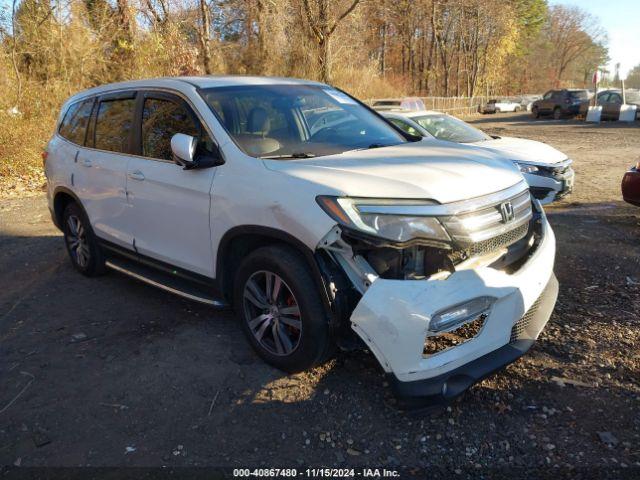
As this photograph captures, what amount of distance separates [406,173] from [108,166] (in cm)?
270

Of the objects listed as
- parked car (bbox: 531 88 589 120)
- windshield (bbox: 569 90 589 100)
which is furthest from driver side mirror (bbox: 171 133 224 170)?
windshield (bbox: 569 90 589 100)

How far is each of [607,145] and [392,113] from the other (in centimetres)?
1098

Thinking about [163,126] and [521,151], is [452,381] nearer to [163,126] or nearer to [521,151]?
[163,126]

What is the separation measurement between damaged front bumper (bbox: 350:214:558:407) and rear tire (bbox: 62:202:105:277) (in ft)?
11.0

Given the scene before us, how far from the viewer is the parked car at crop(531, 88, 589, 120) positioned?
29953mm

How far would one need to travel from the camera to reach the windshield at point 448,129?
825cm

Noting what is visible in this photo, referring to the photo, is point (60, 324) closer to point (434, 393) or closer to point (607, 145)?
point (434, 393)

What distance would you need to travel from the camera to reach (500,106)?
42031 millimetres

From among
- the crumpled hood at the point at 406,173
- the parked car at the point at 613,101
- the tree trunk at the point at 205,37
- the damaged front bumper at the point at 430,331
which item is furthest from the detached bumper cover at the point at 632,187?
the parked car at the point at 613,101

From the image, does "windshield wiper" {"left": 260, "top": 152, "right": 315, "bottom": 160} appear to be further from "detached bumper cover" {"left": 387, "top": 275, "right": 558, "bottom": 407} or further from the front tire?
"detached bumper cover" {"left": 387, "top": 275, "right": 558, "bottom": 407}

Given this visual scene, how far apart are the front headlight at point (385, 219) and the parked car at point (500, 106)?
42.6 metres

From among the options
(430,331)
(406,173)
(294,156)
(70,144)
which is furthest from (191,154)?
(70,144)

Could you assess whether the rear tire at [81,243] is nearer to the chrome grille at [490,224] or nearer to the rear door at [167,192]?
the rear door at [167,192]

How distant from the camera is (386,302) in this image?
250cm
